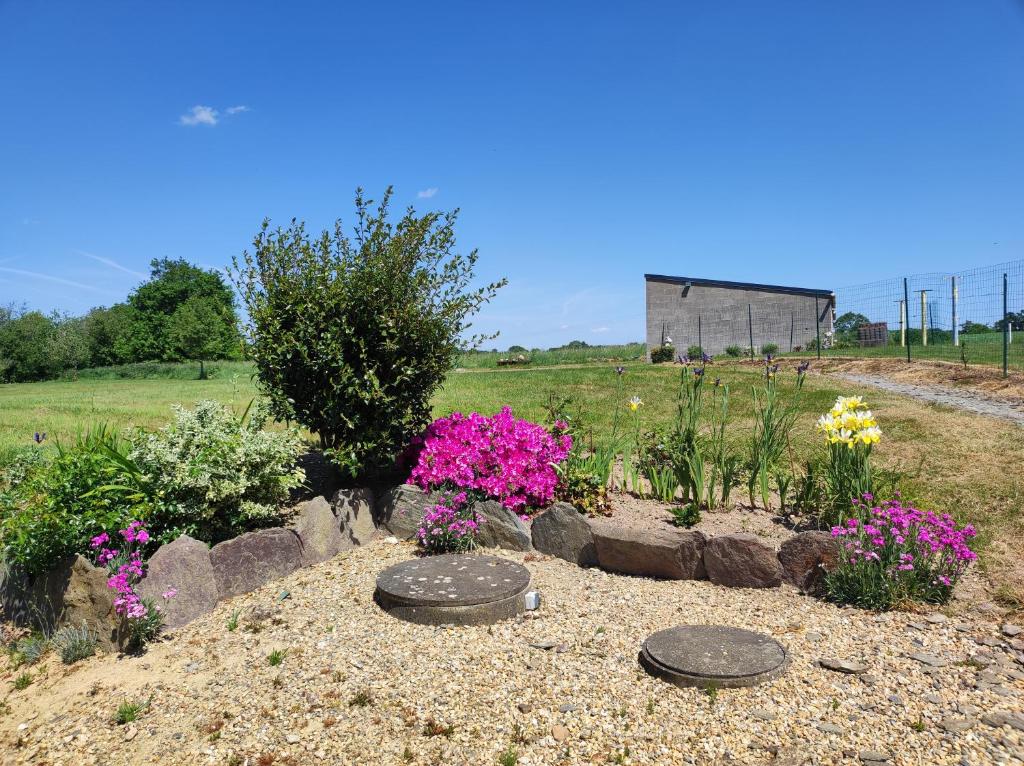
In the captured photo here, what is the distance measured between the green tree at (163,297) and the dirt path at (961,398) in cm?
5057

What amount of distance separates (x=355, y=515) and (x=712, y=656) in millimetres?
3064

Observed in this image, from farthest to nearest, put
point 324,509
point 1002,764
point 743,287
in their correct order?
point 743,287, point 324,509, point 1002,764

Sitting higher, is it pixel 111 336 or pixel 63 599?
pixel 111 336

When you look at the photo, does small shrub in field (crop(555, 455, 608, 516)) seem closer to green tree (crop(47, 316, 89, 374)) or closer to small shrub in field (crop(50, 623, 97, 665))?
small shrub in field (crop(50, 623, 97, 665))

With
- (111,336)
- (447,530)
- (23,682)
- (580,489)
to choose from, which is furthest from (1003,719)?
(111,336)

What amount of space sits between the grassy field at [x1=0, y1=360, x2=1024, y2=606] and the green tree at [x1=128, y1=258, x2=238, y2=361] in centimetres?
4396

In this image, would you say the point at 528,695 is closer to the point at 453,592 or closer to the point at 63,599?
the point at 453,592

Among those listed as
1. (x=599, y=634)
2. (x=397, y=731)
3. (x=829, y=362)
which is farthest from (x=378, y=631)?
(x=829, y=362)

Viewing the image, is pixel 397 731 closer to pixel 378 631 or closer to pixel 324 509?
pixel 378 631

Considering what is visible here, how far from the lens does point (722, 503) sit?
526 centimetres

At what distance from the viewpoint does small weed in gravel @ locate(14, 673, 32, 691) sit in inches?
140

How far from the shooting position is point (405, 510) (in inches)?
210

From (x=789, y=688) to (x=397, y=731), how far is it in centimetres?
183

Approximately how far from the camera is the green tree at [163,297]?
5384 cm
